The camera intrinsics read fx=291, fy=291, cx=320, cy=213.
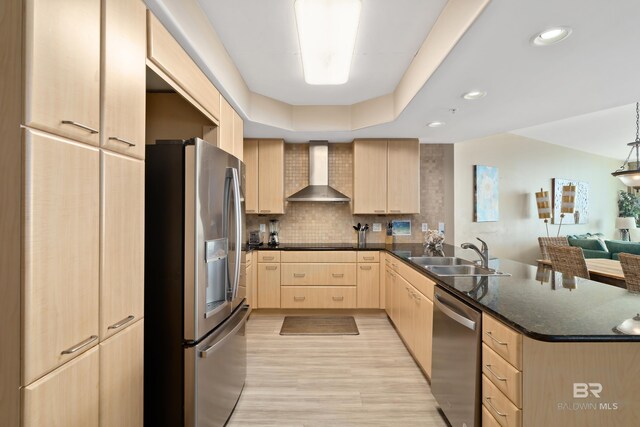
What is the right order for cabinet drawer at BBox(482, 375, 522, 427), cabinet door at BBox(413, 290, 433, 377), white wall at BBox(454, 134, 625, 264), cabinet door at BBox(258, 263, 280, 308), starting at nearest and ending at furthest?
cabinet drawer at BBox(482, 375, 522, 427) → cabinet door at BBox(413, 290, 433, 377) → cabinet door at BBox(258, 263, 280, 308) → white wall at BBox(454, 134, 625, 264)

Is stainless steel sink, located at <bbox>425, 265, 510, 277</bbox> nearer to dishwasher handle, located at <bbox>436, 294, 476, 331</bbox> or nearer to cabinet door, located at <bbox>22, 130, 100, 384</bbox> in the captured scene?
dishwasher handle, located at <bbox>436, 294, 476, 331</bbox>

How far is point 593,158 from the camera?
21.1 ft

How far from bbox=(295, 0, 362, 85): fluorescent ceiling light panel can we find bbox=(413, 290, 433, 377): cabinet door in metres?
2.03

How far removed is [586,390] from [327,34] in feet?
7.67

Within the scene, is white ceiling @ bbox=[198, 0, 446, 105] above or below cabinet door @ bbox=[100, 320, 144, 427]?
above

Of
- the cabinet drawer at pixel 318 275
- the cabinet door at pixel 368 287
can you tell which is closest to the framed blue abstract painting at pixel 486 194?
the cabinet door at pixel 368 287

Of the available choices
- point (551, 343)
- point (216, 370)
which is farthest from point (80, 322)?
point (551, 343)

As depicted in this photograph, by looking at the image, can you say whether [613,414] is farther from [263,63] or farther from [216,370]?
[263,63]

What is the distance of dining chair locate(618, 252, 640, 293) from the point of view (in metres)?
2.45

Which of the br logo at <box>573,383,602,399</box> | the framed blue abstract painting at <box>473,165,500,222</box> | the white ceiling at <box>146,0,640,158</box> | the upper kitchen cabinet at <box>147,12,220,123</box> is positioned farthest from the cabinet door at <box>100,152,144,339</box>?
the framed blue abstract painting at <box>473,165,500,222</box>

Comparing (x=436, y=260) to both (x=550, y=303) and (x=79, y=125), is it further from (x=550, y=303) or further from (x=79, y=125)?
(x=79, y=125)

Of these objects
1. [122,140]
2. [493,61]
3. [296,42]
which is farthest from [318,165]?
[122,140]

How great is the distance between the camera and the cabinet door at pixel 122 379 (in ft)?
3.47

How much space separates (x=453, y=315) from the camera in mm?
1701
